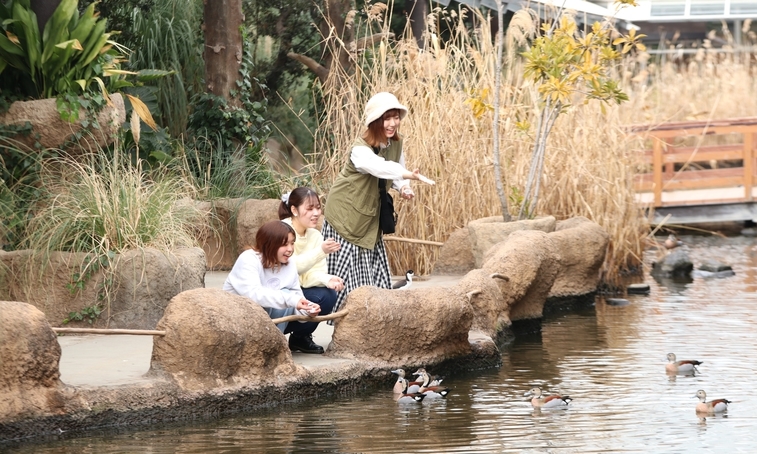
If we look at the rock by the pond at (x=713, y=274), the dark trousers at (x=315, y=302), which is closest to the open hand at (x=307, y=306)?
the dark trousers at (x=315, y=302)

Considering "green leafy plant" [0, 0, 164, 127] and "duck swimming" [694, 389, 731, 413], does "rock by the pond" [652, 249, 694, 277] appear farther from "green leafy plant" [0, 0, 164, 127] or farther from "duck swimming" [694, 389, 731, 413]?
"green leafy plant" [0, 0, 164, 127]

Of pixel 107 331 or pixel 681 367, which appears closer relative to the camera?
pixel 107 331

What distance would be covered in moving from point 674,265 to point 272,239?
669 centimetres

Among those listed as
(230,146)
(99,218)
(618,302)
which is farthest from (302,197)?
(230,146)

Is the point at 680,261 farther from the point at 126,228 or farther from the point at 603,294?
the point at 126,228

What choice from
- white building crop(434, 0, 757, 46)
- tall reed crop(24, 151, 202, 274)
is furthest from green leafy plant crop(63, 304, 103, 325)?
white building crop(434, 0, 757, 46)

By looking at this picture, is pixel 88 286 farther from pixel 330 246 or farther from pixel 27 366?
pixel 27 366

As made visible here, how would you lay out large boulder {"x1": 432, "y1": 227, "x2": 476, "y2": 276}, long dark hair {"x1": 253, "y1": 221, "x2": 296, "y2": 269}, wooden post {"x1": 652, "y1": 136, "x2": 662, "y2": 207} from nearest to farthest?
1. long dark hair {"x1": 253, "y1": 221, "x2": 296, "y2": 269}
2. large boulder {"x1": 432, "y1": 227, "x2": 476, "y2": 276}
3. wooden post {"x1": 652, "y1": 136, "x2": 662, "y2": 207}

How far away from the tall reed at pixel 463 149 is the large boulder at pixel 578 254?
0.58 m

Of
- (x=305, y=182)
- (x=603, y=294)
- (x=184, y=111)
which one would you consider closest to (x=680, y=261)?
(x=603, y=294)

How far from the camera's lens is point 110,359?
261 inches

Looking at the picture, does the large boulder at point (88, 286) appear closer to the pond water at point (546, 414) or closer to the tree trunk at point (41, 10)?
the pond water at point (546, 414)

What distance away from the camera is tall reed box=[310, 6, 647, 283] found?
33.6 ft

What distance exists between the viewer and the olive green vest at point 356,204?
23.9ft
